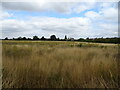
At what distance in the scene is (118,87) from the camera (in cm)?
244

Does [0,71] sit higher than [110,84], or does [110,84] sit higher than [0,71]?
[0,71]

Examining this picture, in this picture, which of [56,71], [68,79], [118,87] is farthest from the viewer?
[56,71]

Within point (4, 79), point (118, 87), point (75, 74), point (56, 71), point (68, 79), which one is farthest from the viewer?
point (56, 71)

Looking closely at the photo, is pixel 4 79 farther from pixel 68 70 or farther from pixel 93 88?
pixel 93 88

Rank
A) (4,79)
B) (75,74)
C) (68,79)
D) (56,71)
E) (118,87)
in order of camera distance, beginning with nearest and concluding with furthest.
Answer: (118,87) < (4,79) < (68,79) < (75,74) < (56,71)

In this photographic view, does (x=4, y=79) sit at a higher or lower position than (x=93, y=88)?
higher

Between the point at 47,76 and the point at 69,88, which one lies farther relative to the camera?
the point at 47,76

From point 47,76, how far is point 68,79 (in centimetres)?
50

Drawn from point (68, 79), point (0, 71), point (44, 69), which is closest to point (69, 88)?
point (68, 79)

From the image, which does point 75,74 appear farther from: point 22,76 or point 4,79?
point 4,79

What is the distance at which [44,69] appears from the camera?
335cm

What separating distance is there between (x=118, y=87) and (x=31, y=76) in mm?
1881

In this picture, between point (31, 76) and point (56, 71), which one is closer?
point (31, 76)

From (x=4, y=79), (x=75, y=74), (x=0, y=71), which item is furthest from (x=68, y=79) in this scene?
(x=0, y=71)
